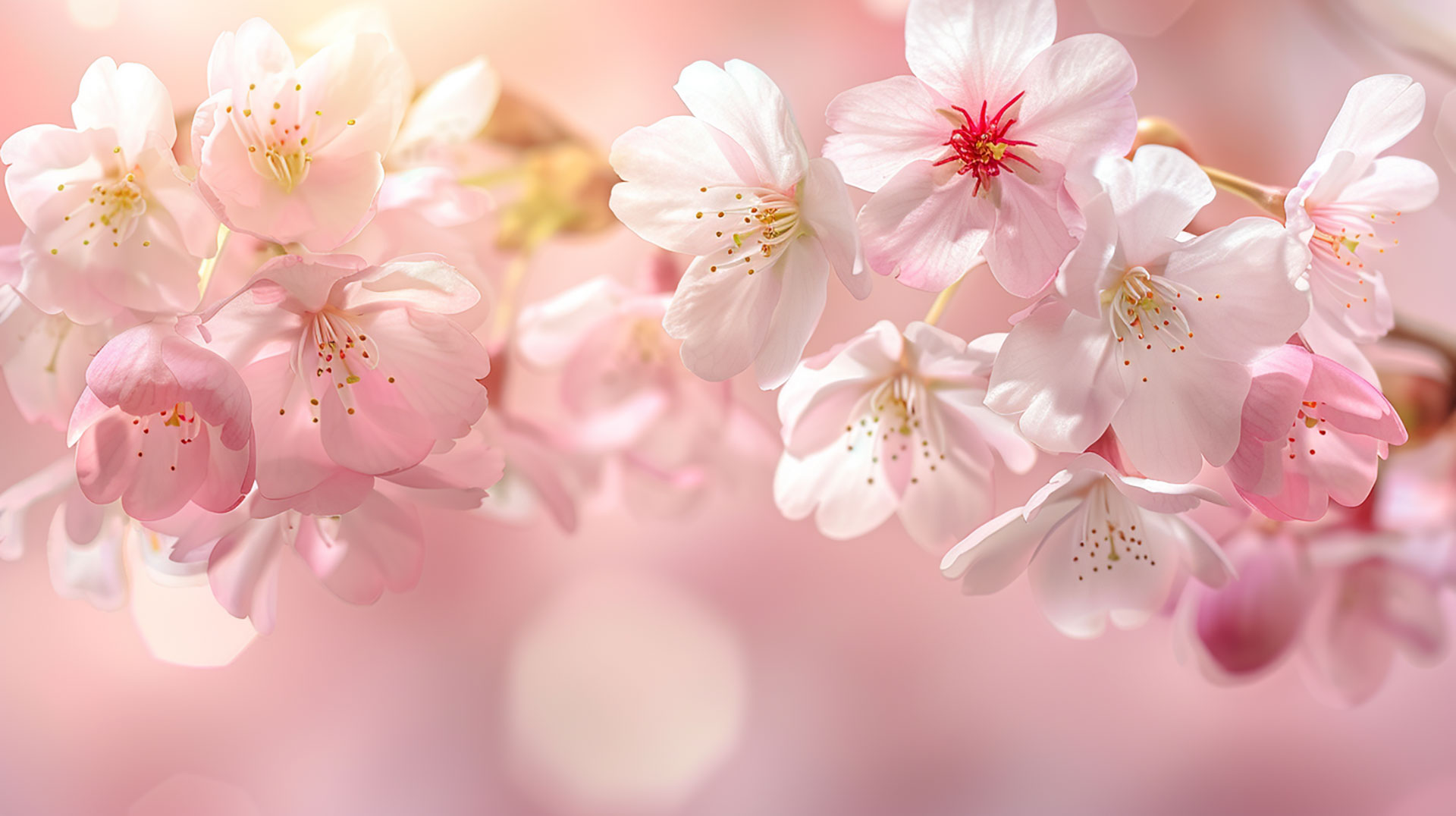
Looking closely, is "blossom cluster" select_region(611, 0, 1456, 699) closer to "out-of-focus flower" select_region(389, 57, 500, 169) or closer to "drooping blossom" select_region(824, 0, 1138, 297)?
"drooping blossom" select_region(824, 0, 1138, 297)

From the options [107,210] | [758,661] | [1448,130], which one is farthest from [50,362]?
[1448,130]

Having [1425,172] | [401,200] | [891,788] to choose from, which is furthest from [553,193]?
[891,788]

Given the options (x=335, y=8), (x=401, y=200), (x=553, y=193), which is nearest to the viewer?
(x=401, y=200)

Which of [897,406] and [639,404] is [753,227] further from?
[639,404]

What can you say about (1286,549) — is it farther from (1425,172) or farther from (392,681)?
(392,681)

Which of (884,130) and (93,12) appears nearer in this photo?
(884,130)

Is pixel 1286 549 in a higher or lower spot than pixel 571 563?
higher

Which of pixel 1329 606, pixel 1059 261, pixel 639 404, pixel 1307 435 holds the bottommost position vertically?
pixel 1329 606
